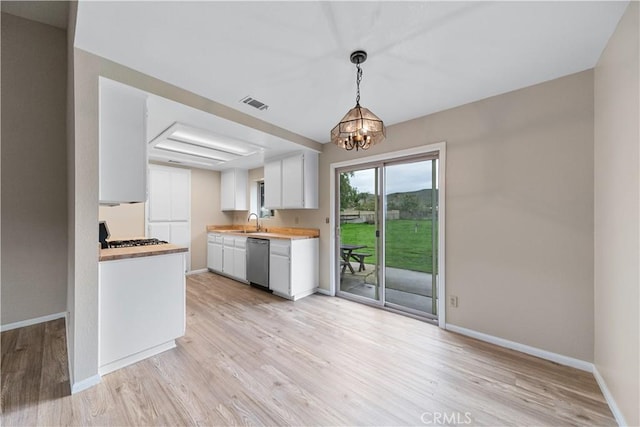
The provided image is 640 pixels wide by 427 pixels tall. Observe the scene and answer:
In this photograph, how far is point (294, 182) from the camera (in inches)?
160

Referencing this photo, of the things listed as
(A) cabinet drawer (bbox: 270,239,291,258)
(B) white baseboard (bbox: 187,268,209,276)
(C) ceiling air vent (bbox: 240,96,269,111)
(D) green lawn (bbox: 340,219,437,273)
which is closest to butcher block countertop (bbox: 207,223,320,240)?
(A) cabinet drawer (bbox: 270,239,291,258)

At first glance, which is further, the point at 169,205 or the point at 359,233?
the point at 169,205

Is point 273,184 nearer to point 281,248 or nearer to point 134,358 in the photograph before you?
point 281,248

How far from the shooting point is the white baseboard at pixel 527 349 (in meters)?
2.05

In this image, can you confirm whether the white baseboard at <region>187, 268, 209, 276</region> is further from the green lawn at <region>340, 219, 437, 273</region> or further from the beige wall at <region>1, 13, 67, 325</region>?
the green lawn at <region>340, 219, 437, 273</region>

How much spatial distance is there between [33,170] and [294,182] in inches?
123

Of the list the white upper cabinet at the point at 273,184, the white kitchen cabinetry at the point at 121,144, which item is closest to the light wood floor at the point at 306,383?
the white kitchen cabinetry at the point at 121,144

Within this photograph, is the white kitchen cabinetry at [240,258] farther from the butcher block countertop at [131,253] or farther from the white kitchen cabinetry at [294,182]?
the butcher block countertop at [131,253]

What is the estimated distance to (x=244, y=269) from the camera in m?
4.51

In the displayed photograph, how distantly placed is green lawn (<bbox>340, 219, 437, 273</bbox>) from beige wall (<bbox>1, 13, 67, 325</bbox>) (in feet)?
12.8

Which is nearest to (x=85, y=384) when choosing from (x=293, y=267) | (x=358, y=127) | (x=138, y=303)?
(x=138, y=303)

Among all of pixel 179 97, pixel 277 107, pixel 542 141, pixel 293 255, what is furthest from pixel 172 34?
pixel 542 141

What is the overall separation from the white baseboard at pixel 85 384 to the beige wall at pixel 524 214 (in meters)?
3.23

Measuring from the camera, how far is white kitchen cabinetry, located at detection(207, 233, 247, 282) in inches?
180
